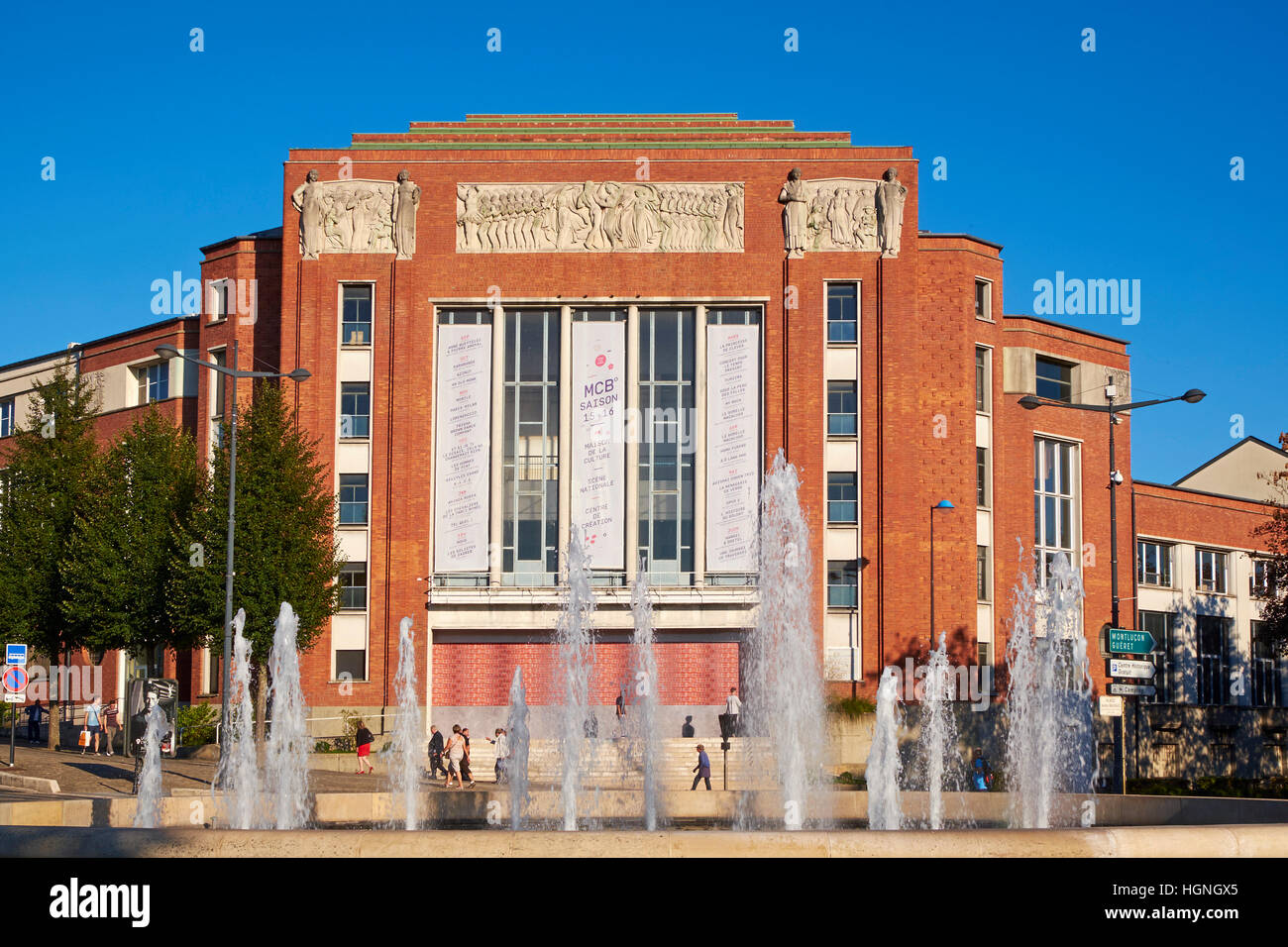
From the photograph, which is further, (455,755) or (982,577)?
(982,577)

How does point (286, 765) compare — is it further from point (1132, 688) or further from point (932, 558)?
point (932, 558)

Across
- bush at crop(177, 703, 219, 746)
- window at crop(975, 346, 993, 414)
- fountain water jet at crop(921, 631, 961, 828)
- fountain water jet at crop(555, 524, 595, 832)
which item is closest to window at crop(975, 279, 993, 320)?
window at crop(975, 346, 993, 414)

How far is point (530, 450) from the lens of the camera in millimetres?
43688

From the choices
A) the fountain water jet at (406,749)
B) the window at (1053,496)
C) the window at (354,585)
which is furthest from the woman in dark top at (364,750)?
the window at (1053,496)

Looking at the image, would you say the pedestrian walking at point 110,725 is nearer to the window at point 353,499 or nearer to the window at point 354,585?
the window at point 354,585

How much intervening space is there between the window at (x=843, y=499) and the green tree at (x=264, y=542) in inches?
579

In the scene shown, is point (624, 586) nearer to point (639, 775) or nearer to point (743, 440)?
point (743, 440)

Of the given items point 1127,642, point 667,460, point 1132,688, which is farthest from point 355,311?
point 1132,688

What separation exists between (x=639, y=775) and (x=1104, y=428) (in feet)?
79.7

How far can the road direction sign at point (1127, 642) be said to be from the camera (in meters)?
25.1

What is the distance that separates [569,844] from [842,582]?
31.0 m
